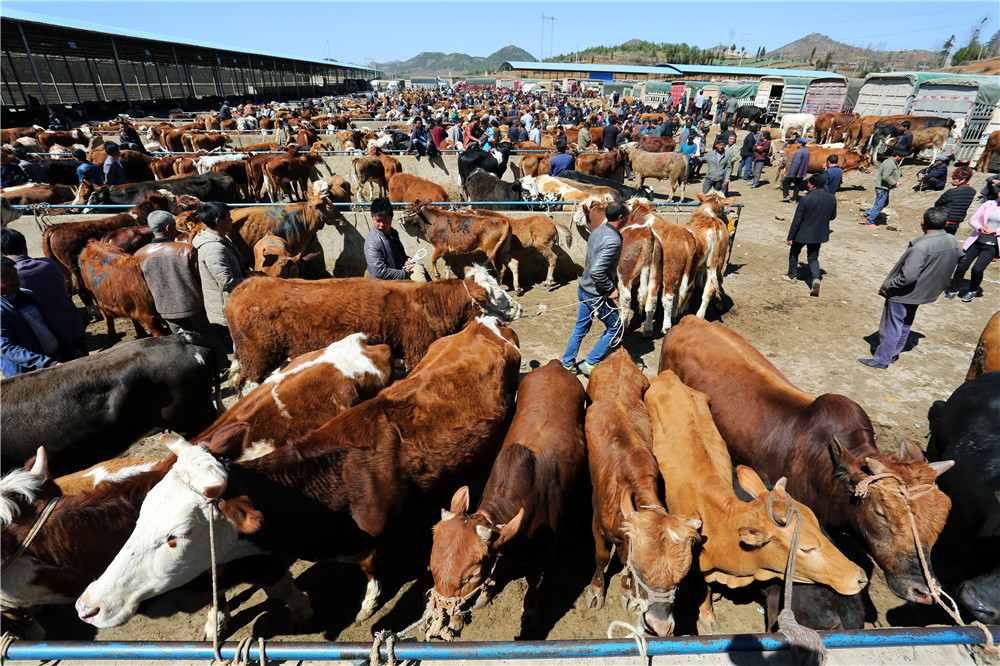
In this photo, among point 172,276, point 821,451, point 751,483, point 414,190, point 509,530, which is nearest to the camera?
point 509,530

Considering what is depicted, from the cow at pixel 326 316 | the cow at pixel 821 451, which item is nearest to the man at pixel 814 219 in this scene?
the cow at pixel 821 451

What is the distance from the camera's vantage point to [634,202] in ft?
28.2

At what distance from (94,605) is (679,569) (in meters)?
3.00

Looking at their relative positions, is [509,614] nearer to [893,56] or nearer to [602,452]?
[602,452]

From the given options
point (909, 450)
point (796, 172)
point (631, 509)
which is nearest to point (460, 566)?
point (631, 509)

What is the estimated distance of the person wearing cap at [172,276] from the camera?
4855 mm

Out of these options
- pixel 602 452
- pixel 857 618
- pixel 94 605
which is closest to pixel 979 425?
pixel 857 618

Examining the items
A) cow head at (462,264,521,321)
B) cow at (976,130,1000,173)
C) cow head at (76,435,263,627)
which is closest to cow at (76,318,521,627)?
cow head at (76,435,263,627)

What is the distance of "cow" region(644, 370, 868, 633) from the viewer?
8.09ft

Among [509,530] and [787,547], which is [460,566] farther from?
[787,547]

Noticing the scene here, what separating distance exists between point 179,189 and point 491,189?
7556mm

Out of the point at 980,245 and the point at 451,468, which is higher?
the point at 980,245

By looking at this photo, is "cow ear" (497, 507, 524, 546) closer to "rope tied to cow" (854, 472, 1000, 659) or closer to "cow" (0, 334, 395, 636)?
"cow" (0, 334, 395, 636)

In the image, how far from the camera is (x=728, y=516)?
2.70 m
